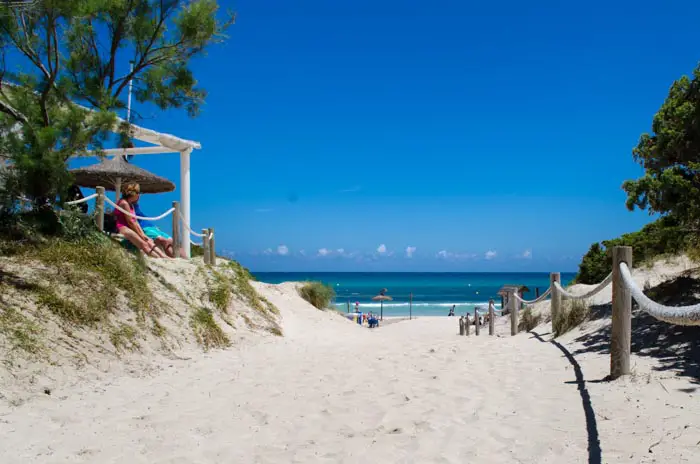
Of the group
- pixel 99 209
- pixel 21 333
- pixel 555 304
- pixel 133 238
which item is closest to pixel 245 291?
pixel 133 238

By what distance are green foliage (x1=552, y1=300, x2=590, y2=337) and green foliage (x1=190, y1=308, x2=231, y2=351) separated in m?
5.15

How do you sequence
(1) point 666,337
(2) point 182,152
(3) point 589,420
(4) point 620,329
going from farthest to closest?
(2) point 182,152 < (1) point 666,337 < (4) point 620,329 < (3) point 589,420

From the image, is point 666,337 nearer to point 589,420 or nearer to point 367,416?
point 589,420

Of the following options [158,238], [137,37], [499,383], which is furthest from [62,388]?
[158,238]

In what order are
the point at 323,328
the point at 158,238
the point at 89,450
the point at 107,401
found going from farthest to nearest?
the point at 323,328, the point at 158,238, the point at 107,401, the point at 89,450

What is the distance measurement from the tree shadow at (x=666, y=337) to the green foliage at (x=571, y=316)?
156 mm

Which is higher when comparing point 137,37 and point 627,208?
point 137,37

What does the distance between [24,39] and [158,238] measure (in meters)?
4.45

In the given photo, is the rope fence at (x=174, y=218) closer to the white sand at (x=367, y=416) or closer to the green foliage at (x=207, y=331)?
the green foliage at (x=207, y=331)

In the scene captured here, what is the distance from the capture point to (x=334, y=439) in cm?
338

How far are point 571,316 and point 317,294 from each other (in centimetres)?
959

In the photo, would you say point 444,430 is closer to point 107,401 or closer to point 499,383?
point 499,383

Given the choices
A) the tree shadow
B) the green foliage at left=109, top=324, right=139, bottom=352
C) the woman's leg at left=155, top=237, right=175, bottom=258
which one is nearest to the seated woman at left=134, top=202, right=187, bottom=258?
the woman's leg at left=155, top=237, right=175, bottom=258

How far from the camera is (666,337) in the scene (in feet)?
17.9
